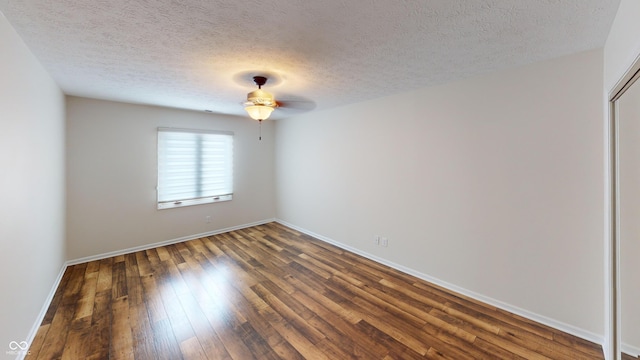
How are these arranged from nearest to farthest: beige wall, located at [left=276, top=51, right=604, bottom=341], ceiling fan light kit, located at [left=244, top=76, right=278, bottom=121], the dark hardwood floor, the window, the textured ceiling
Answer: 1. the textured ceiling
2. the dark hardwood floor
3. beige wall, located at [left=276, top=51, right=604, bottom=341]
4. ceiling fan light kit, located at [left=244, top=76, right=278, bottom=121]
5. the window

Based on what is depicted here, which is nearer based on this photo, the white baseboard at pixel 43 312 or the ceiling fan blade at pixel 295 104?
the white baseboard at pixel 43 312

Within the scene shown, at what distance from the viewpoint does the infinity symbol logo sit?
1.61m

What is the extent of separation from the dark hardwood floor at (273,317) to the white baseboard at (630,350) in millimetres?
369

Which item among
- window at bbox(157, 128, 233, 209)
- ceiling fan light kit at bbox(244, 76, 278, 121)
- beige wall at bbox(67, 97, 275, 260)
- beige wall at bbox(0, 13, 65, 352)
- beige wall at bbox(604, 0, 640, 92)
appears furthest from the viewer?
window at bbox(157, 128, 233, 209)

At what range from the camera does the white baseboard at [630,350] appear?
4.62 ft

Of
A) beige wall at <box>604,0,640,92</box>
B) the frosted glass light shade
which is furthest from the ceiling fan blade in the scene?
beige wall at <box>604,0,640,92</box>

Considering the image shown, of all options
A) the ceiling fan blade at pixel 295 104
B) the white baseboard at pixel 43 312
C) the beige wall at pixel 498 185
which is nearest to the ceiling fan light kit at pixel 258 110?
the ceiling fan blade at pixel 295 104

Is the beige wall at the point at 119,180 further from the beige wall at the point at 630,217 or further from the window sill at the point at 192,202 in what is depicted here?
the beige wall at the point at 630,217

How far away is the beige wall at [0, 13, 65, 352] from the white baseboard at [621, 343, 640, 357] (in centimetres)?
383

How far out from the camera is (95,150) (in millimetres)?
3451

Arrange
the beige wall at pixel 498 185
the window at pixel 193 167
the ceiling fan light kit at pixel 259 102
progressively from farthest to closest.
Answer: the window at pixel 193 167 < the ceiling fan light kit at pixel 259 102 < the beige wall at pixel 498 185

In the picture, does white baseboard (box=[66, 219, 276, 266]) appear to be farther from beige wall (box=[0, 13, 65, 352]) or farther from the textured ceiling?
the textured ceiling

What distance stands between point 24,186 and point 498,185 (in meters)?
4.13

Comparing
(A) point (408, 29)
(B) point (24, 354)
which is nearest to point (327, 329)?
(B) point (24, 354)
